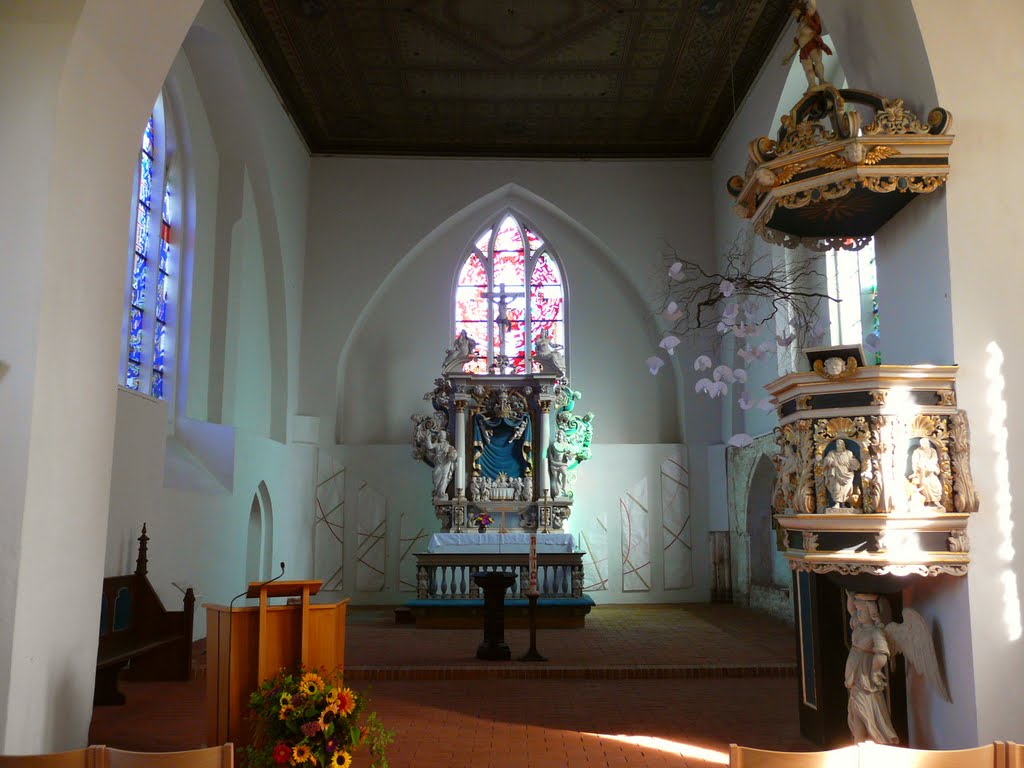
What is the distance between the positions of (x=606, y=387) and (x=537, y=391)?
63.1 inches

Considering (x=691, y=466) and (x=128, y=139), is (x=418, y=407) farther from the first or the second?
(x=128, y=139)

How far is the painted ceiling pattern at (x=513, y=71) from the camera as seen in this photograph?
11891mm

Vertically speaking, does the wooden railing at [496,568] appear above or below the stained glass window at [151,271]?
below

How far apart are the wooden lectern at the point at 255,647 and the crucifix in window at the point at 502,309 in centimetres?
1021

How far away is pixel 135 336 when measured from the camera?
34.6 feet

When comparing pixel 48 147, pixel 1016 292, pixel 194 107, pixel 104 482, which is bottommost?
pixel 104 482

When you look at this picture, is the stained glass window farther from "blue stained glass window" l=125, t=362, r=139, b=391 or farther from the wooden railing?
the wooden railing

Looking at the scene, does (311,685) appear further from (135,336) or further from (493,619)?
(135,336)

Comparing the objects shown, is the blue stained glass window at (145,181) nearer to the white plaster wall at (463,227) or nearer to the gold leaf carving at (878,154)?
the white plaster wall at (463,227)

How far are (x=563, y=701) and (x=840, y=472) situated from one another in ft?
11.1

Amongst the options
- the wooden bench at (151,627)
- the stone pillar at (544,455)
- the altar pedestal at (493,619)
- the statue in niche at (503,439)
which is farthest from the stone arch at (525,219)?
the wooden bench at (151,627)

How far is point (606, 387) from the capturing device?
1554cm

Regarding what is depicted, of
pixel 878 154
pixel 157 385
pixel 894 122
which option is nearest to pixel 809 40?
pixel 894 122

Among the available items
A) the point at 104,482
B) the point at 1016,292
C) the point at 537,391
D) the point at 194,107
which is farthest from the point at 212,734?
the point at 537,391
